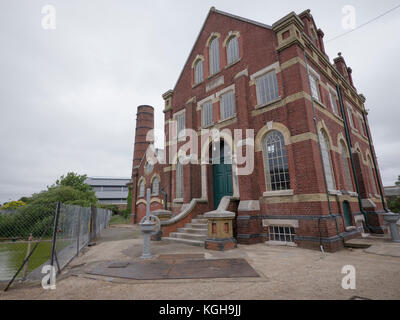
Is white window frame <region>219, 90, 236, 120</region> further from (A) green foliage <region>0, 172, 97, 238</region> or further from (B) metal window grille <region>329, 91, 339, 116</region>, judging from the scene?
(A) green foliage <region>0, 172, 97, 238</region>

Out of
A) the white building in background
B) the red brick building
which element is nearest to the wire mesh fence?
the red brick building

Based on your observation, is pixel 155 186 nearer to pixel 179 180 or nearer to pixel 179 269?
pixel 179 180

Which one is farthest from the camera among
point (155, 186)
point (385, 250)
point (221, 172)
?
point (155, 186)

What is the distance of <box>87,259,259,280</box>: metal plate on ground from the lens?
4.67 metres

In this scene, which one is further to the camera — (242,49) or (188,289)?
(242,49)

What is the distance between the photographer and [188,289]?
3.89m

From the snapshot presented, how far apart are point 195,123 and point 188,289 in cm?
1078

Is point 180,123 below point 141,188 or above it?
above

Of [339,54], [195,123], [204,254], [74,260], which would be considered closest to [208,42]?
[195,123]

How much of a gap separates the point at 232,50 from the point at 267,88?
389 cm

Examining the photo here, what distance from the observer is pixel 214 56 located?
13.5 meters

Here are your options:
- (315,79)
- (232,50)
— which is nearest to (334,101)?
(315,79)

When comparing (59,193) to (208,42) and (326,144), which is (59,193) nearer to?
(208,42)

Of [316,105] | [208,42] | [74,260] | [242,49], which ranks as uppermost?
[208,42]
